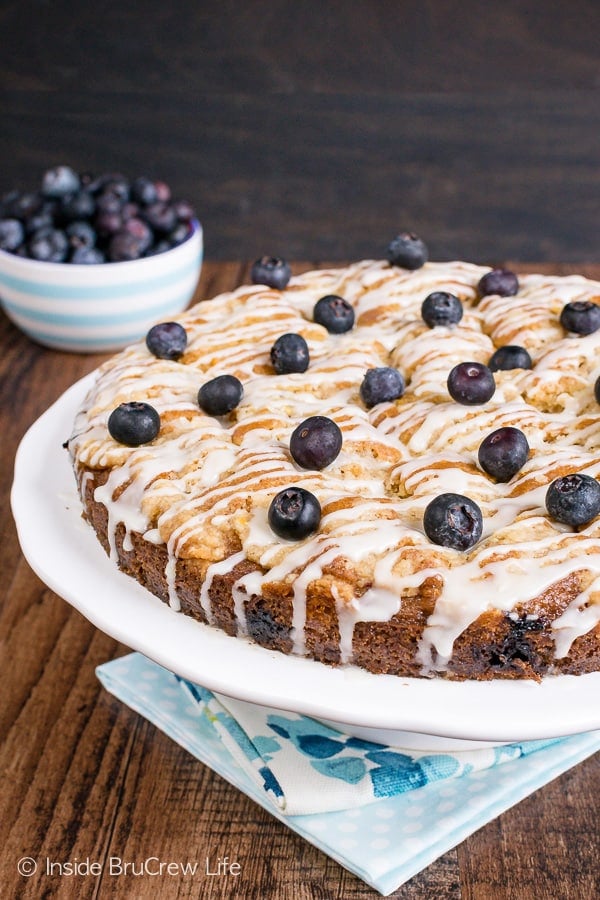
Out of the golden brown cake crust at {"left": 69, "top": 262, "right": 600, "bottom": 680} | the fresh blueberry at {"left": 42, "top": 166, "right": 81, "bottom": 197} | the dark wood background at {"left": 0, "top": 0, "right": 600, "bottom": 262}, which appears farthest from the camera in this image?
the dark wood background at {"left": 0, "top": 0, "right": 600, "bottom": 262}

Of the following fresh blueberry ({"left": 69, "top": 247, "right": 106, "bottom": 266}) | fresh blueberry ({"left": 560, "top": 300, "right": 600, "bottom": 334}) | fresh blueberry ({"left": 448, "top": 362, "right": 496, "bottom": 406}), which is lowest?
fresh blueberry ({"left": 69, "top": 247, "right": 106, "bottom": 266})

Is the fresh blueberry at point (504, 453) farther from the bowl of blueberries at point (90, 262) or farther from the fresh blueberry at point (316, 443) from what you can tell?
the bowl of blueberries at point (90, 262)

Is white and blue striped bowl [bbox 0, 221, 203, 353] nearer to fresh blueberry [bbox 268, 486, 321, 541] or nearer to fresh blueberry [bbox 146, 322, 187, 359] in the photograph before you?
fresh blueberry [bbox 146, 322, 187, 359]

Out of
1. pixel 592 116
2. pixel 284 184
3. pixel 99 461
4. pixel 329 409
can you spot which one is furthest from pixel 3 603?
pixel 592 116

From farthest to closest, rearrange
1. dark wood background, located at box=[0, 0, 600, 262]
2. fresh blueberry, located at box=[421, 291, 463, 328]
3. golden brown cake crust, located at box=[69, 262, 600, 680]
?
dark wood background, located at box=[0, 0, 600, 262], fresh blueberry, located at box=[421, 291, 463, 328], golden brown cake crust, located at box=[69, 262, 600, 680]

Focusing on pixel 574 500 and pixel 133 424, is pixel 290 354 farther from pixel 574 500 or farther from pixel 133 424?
pixel 574 500

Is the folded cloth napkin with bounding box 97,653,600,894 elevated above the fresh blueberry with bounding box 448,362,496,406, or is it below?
below
